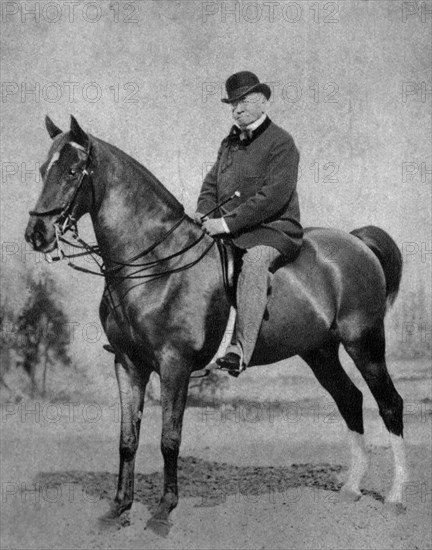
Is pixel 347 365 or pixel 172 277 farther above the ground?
pixel 172 277

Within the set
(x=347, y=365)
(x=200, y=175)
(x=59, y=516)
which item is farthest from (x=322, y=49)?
(x=59, y=516)

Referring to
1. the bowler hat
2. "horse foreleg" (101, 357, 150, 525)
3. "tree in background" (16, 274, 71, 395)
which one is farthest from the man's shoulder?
"tree in background" (16, 274, 71, 395)

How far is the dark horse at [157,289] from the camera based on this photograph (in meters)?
4.71

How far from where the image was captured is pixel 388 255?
5984 millimetres

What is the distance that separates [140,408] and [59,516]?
965mm

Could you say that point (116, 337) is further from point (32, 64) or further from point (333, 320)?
point (32, 64)

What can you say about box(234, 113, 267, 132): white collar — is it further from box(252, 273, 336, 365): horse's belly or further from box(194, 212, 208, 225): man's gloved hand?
box(252, 273, 336, 365): horse's belly

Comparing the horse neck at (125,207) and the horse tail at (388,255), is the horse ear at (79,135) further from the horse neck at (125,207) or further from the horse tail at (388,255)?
the horse tail at (388,255)

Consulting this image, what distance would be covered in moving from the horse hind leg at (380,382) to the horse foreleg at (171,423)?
1.50 m

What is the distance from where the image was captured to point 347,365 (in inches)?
263

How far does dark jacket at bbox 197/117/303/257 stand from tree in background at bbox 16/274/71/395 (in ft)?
5.09

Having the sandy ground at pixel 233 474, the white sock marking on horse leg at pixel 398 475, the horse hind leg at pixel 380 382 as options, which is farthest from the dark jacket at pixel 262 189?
the white sock marking on horse leg at pixel 398 475

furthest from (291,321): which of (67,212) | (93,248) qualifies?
(67,212)

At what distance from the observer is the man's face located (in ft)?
17.3
